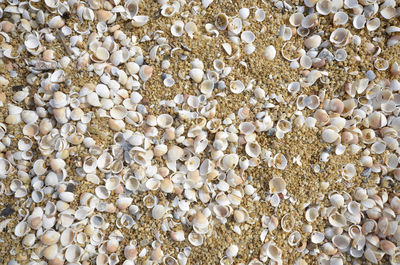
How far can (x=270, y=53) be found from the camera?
1104 mm

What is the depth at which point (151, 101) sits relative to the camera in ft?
3.53

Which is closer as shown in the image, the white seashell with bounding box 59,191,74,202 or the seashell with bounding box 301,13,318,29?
the white seashell with bounding box 59,191,74,202

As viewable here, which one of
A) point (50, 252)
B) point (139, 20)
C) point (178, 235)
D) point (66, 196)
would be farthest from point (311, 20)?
point (50, 252)

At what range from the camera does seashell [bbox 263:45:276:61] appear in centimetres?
110

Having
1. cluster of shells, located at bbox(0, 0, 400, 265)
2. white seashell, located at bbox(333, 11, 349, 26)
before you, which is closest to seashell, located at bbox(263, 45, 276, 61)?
cluster of shells, located at bbox(0, 0, 400, 265)

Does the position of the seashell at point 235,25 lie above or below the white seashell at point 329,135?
above

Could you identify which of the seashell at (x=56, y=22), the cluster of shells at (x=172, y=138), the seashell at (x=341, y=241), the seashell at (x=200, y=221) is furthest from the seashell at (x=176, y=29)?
the seashell at (x=341, y=241)

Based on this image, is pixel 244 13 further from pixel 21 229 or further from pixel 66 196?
pixel 21 229

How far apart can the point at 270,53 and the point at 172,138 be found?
15.3 inches

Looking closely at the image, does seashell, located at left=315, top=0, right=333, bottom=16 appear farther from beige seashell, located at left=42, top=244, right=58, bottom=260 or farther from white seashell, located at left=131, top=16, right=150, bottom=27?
beige seashell, located at left=42, top=244, right=58, bottom=260

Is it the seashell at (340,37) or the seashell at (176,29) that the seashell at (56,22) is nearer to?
the seashell at (176,29)

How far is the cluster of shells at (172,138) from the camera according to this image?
102 cm

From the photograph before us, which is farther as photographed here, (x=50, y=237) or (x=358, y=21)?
(x=358, y=21)

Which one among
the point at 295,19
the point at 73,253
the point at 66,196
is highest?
the point at 295,19
